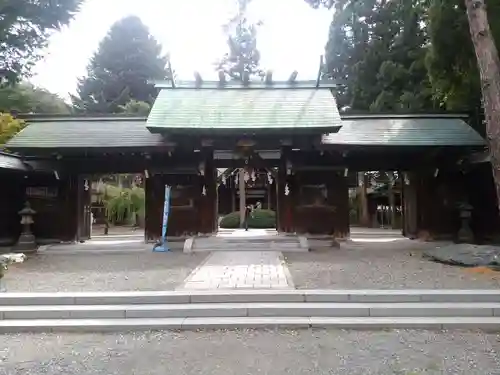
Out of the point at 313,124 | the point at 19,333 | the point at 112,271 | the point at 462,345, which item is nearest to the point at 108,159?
the point at 112,271

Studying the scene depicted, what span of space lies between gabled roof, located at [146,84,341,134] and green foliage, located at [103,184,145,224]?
11643 millimetres

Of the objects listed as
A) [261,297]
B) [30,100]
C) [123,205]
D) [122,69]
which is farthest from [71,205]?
[122,69]

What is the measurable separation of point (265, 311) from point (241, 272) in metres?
2.21

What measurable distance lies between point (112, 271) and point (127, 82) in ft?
98.9

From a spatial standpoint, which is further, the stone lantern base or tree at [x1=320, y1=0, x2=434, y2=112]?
tree at [x1=320, y1=0, x2=434, y2=112]

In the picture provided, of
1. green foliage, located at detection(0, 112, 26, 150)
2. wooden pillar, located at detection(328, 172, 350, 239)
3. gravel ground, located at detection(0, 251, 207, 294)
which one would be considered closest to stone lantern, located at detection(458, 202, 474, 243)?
wooden pillar, located at detection(328, 172, 350, 239)

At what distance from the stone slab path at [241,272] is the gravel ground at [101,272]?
0.35m

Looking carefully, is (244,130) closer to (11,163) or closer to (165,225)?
(165,225)

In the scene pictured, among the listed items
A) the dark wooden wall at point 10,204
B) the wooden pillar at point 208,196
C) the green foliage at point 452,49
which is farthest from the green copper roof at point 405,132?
the dark wooden wall at point 10,204

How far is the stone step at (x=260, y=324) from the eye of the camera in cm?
525

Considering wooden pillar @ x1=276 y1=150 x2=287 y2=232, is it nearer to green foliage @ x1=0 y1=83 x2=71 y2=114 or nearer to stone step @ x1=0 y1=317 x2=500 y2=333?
stone step @ x1=0 y1=317 x2=500 y2=333

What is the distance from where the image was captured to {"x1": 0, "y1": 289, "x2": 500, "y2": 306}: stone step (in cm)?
593

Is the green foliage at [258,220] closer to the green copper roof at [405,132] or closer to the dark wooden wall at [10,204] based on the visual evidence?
the green copper roof at [405,132]

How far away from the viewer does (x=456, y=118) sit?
13539 mm
